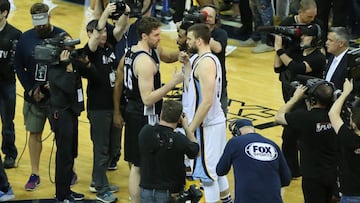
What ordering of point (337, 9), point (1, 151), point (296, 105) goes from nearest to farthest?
point (296, 105), point (1, 151), point (337, 9)

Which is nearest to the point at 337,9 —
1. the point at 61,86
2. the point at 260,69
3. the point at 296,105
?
the point at 260,69

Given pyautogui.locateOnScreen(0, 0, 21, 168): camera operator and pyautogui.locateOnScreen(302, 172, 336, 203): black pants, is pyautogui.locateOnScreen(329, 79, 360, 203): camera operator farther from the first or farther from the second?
pyautogui.locateOnScreen(0, 0, 21, 168): camera operator

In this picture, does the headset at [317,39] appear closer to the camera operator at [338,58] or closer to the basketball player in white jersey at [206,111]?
the camera operator at [338,58]

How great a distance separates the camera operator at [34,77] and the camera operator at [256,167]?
99.4 inches

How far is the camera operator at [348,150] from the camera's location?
6.58m

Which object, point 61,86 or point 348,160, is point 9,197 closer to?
point 61,86

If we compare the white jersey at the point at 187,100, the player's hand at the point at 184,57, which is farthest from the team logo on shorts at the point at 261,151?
the white jersey at the point at 187,100

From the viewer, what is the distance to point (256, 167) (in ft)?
21.5

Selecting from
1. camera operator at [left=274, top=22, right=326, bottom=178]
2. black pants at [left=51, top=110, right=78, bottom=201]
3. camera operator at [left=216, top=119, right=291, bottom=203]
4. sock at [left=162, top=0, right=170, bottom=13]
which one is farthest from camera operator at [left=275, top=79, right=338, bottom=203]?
sock at [left=162, top=0, right=170, bottom=13]

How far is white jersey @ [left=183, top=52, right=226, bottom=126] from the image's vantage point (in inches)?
309

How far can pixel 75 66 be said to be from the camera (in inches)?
319

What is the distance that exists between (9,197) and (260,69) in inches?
218

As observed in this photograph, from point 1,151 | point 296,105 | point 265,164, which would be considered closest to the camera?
point 265,164

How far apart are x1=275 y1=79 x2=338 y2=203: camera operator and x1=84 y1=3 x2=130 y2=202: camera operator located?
6.48 ft
